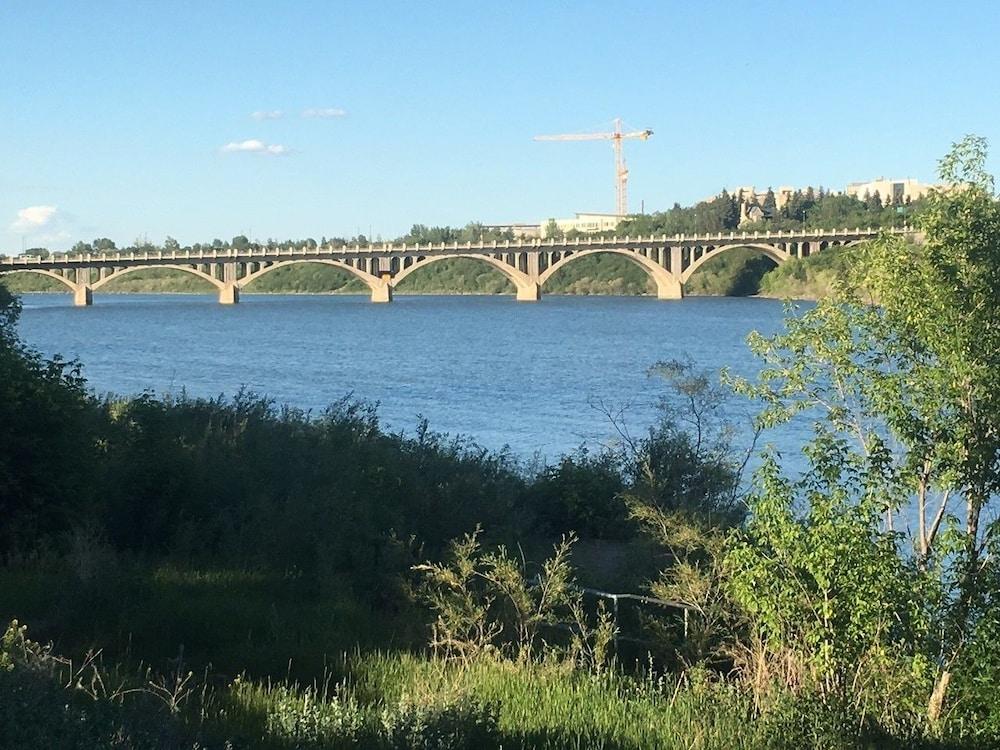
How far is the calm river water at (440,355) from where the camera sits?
29.4 metres

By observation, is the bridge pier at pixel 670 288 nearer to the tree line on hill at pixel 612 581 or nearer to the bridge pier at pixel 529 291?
the bridge pier at pixel 529 291

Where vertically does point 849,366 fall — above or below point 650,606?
above

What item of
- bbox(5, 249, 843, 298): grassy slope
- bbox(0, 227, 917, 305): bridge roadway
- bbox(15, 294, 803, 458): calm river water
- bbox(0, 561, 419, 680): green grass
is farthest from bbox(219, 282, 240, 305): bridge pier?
bbox(0, 561, 419, 680): green grass

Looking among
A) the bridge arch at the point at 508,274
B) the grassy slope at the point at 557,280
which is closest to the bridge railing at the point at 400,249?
the bridge arch at the point at 508,274

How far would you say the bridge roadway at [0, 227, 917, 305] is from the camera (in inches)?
3590

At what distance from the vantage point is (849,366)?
33.4 feet

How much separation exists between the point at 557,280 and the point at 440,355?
79.5 metres

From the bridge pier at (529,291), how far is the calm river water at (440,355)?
5.99 metres

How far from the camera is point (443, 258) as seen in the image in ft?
309

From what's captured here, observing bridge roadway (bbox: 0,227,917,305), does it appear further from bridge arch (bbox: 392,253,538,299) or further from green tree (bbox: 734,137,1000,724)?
green tree (bbox: 734,137,1000,724)

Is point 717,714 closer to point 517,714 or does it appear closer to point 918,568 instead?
point 517,714

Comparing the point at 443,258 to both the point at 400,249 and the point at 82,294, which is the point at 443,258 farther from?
the point at 82,294

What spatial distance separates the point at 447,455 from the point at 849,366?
718 centimetres

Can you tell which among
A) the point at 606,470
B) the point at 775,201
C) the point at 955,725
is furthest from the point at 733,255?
the point at 955,725
